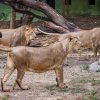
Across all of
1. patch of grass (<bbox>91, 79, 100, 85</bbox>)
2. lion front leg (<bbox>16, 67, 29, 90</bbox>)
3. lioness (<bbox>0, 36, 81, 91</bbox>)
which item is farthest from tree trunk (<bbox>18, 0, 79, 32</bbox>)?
lion front leg (<bbox>16, 67, 29, 90</bbox>)

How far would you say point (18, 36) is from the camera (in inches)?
483

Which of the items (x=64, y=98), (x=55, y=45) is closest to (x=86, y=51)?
(x=55, y=45)

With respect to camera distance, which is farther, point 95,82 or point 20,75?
point 95,82

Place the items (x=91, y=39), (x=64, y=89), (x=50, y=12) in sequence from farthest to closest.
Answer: (x=50, y=12) < (x=91, y=39) < (x=64, y=89)

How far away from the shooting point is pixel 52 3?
86.8 feet

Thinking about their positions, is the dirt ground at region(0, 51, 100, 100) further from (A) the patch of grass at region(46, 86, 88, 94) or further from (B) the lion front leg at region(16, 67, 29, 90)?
(B) the lion front leg at region(16, 67, 29, 90)

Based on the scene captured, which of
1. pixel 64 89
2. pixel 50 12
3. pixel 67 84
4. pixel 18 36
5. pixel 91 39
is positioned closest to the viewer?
pixel 64 89

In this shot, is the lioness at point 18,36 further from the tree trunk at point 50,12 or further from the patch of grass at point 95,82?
the patch of grass at point 95,82

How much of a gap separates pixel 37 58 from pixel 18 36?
3.73 metres

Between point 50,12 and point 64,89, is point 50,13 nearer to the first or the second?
point 50,12

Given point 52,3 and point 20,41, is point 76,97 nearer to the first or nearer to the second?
point 20,41

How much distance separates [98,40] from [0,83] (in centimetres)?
466

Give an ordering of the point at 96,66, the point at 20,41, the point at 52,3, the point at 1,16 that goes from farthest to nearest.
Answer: the point at 52,3
the point at 1,16
the point at 20,41
the point at 96,66

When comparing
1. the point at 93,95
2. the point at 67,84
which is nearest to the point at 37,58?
the point at 67,84
